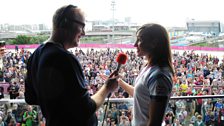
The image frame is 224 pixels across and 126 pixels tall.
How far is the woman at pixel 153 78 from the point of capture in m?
0.81

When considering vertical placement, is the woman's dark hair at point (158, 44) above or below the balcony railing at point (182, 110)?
above

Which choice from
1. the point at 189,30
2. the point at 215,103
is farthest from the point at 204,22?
the point at 215,103

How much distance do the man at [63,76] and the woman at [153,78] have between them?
0.52ft

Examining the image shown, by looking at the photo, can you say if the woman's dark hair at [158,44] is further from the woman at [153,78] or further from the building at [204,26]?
the building at [204,26]

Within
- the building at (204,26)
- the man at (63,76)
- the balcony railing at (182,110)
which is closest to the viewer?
the man at (63,76)

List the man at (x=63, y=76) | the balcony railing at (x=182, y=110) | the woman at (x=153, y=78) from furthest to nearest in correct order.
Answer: the balcony railing at (x=182, y=110) < the woman at (x=153, y=78) < the man at (x=63, y=76)

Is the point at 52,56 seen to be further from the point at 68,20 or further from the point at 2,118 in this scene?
the point at 2,118

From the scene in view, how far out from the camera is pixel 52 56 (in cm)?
69

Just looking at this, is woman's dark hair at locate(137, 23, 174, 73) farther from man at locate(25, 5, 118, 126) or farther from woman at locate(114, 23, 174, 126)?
man at locate(25, 5, 118, 126)

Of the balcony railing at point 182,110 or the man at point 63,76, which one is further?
the balcony railing at point 182,110

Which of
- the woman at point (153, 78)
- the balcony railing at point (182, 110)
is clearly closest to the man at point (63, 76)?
the woman at point (153, 78)

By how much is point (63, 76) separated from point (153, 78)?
11.2 inches

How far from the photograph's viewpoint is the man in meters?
0.68

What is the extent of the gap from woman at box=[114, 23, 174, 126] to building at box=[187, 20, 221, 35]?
30240 mm
